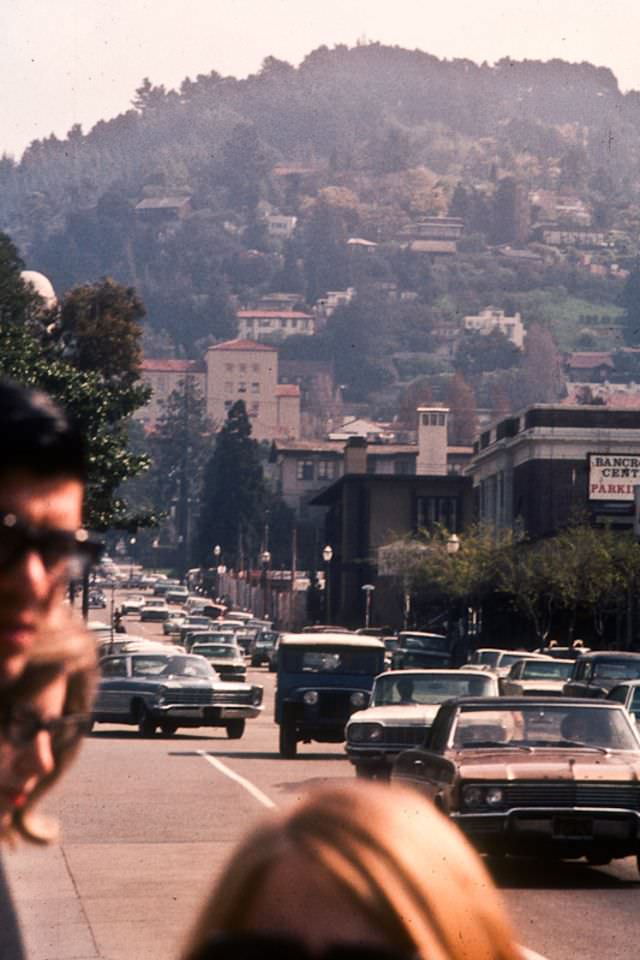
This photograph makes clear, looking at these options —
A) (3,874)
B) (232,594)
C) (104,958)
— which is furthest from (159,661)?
(232,594)

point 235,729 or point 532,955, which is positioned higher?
point 235,729

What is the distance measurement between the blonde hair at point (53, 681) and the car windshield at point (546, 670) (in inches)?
1644

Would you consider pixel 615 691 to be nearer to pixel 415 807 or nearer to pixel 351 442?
pixel 415 807

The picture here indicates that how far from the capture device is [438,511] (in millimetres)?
133375

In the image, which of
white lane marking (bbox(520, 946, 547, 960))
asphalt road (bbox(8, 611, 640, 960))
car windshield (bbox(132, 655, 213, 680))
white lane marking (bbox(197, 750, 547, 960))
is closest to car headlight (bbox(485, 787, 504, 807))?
asphalt road (bbox(8, 611, 640, 960))

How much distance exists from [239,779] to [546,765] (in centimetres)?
1112

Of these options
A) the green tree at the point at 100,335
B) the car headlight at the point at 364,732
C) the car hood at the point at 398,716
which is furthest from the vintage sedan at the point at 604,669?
the green tree at the point at 100,335

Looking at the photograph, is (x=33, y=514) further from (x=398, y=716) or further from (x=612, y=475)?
(x=612, y=475)

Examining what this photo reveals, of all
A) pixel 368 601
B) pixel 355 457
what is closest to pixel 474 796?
pixel 368 601

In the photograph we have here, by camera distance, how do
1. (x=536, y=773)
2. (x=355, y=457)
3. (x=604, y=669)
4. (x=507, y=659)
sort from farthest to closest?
(x=355, y=457) < (x=507, y=659) < (x=604, y=669) < (x=536, y=773)

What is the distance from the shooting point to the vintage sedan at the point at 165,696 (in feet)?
121

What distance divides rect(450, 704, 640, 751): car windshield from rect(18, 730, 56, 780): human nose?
16178 mm

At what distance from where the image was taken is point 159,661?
37.9m

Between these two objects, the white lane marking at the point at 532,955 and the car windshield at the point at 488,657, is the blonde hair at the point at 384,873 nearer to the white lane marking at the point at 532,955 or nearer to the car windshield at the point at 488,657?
the white lane marking at the point at 532,955
